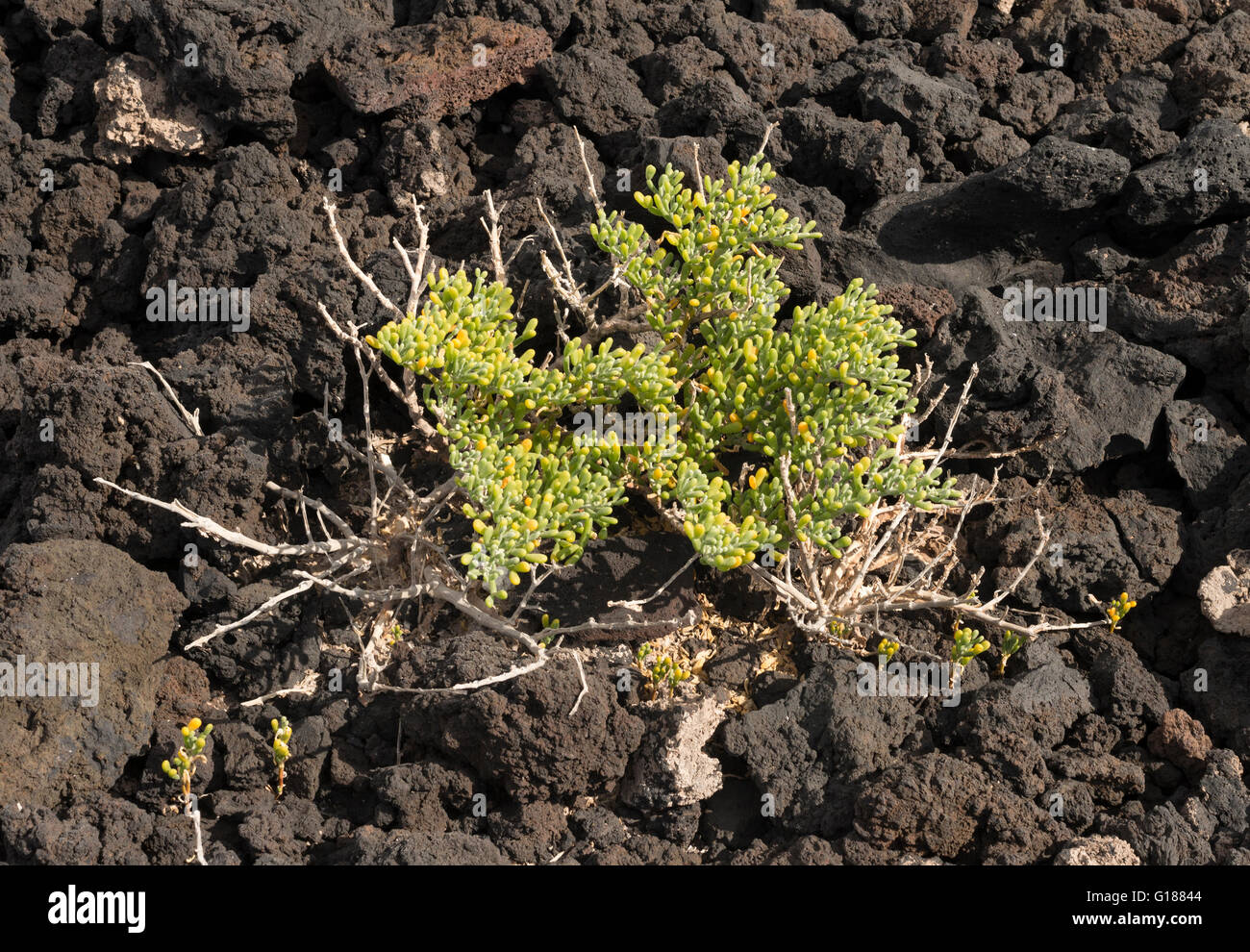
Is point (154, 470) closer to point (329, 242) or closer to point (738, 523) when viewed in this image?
point (329, 242)

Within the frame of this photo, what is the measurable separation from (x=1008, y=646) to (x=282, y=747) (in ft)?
10.0

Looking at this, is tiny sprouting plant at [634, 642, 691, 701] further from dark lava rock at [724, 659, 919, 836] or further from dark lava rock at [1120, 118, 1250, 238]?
dark lava rock at [1120, 118, 1250, 238]

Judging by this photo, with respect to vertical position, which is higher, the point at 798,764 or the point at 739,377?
the point at 739,377

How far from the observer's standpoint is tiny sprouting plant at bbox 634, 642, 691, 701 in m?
5.59

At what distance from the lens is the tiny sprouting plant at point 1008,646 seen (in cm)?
564

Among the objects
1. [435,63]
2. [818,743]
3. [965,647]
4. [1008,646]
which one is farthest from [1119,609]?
[435,63]

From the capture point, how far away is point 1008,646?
564 centimetres

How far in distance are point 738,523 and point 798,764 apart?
3.38 feet

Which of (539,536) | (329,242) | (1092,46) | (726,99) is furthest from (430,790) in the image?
(1092,46)

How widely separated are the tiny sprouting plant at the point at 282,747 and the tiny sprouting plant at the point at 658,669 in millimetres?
1506

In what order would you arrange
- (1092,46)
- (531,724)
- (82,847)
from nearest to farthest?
(82,847) → (531,724) → (1092,46)

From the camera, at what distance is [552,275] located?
236 inches

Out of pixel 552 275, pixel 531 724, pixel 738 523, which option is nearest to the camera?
pixel 531 724

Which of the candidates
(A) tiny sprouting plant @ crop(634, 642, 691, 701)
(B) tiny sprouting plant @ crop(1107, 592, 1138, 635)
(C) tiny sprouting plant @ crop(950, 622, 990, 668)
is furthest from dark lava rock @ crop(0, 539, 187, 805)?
(B) tiny sprouting plant @ crop(1107, 592, 1138, 635)
